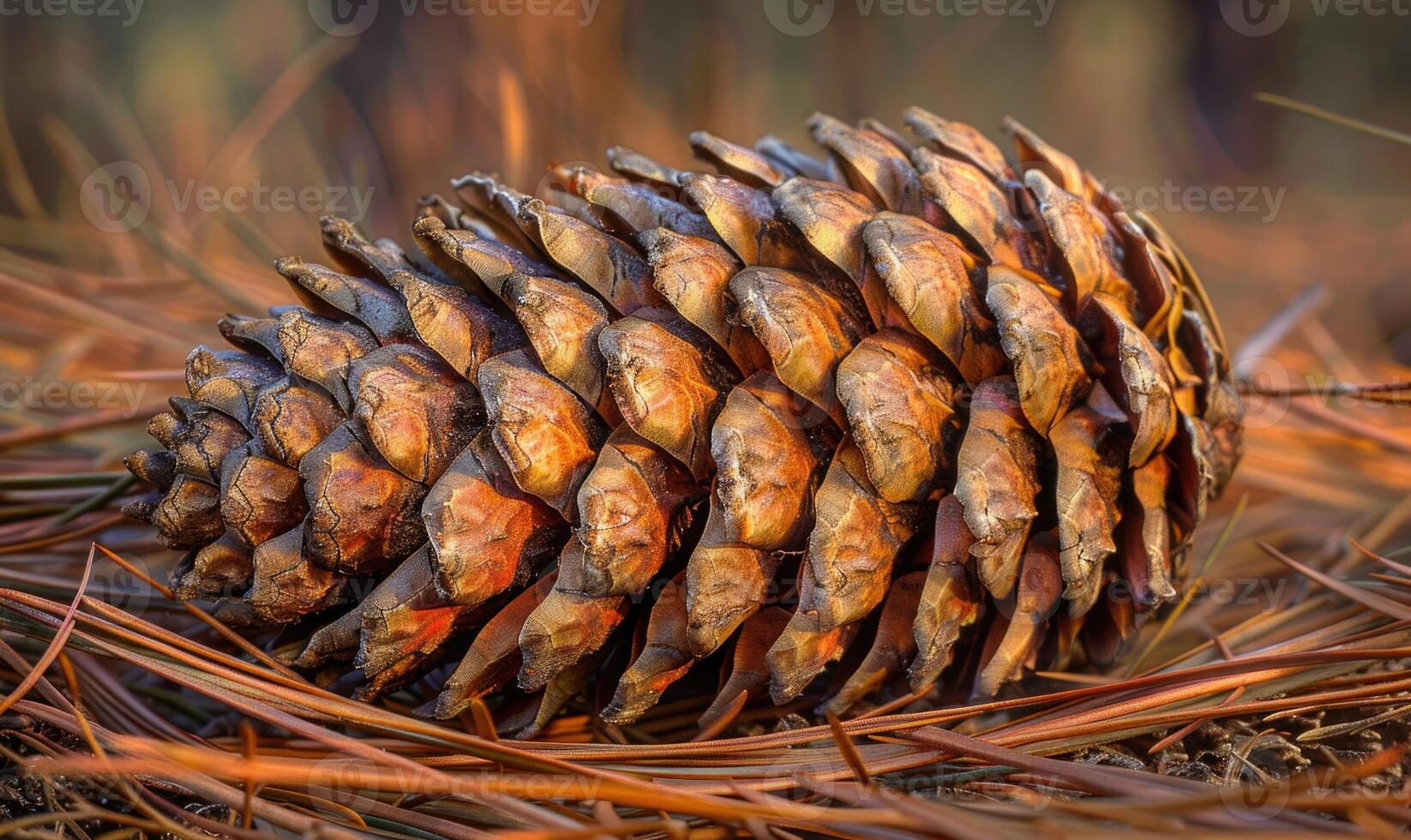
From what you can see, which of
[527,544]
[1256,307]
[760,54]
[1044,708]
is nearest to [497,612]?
[527,544]

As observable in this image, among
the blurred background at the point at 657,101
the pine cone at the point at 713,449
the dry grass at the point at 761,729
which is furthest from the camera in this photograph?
the blurred background at the point at 657,101

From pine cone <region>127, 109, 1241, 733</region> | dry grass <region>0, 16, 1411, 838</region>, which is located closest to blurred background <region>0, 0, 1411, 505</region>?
dry grass <region>0, 16, 1411, 838</region>

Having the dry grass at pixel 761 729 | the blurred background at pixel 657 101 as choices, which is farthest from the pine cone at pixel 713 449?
the blurred background at pixel 657 101

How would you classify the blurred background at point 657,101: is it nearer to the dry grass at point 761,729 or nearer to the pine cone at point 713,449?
the dry grass at point 761,729

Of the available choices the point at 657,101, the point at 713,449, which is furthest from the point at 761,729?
the point at 657,101

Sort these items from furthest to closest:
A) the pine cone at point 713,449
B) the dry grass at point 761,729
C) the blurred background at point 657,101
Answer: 1. the blurred background at point 657,101
2. the pine cone at point 713,449
3. the dry grass at point 761,729

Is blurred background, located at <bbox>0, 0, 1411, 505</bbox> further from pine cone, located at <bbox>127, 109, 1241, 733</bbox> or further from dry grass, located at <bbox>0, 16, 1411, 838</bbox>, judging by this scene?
pine cone, located at <bbox>127, 109, 1241, 733</bbox>

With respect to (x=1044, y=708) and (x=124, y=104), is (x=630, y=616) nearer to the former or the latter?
(x=1044, y=708)
